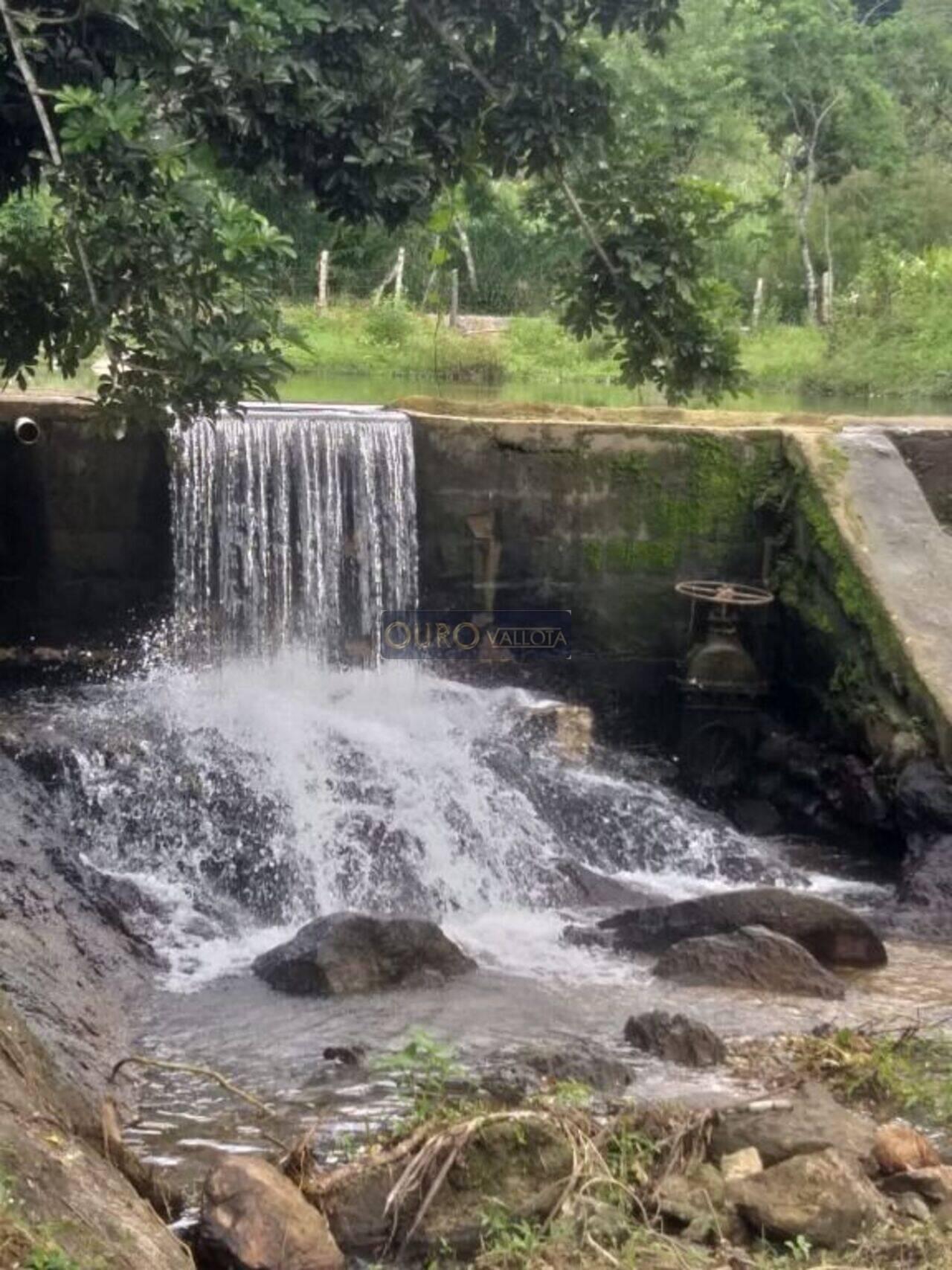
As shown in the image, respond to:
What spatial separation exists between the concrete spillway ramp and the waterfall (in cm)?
278

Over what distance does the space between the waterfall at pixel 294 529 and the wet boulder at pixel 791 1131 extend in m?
6.69

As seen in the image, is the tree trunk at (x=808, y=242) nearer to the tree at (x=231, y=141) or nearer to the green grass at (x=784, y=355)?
the green grass at (x=784, y=355)

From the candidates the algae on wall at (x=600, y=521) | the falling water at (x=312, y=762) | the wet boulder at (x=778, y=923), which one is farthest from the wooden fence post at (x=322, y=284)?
the wet boulder at (x=778, y=923)

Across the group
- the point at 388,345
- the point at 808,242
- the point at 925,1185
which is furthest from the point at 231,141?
the point at 808,242

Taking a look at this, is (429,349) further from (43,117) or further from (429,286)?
(43,117)

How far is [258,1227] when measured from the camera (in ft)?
15.9

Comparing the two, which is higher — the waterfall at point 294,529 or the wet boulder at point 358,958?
the waterfall at point 294,529

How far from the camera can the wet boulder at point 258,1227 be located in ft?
15.8

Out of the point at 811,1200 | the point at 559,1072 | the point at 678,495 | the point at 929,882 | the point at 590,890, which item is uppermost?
the point at 678,495

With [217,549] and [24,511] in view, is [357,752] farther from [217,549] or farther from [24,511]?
[24,511]

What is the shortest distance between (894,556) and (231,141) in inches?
240

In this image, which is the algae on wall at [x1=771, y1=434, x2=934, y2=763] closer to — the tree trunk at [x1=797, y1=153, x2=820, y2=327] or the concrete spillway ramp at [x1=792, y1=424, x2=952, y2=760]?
Result: the concrete spillway ramp at [x1=792, y1=424, x2=952, y2=760]

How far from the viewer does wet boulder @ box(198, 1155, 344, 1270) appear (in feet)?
15.8

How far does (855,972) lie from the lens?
8250mm
